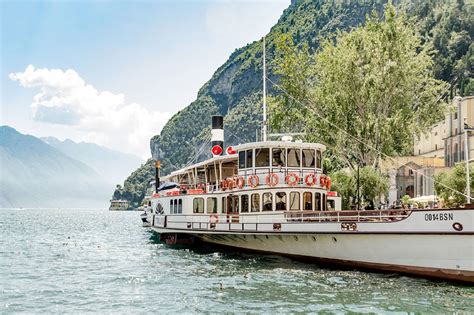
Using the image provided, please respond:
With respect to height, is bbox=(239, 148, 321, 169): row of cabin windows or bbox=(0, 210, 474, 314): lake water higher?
bbox=(239, 148, 321, 169): row of cabin windows

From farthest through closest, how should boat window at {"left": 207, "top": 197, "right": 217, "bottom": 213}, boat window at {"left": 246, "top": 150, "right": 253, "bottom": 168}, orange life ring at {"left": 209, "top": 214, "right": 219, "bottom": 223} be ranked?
boat window at {"left": 207, "top": 197, "right": 217, "bottom": 213} < orange life ring at {"left": 209, "top": 214, "right": 219, "bottom": 223} < boat window at {"left": 246, "top": 150, "right": 253, "bottom": 168}

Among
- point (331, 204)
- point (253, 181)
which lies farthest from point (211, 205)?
point (331, 204)

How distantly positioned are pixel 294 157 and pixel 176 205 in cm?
988

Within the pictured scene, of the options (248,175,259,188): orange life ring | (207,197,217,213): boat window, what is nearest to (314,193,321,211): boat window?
(248,175,259,188): orange life ring

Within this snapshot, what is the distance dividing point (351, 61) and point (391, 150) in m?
7.14

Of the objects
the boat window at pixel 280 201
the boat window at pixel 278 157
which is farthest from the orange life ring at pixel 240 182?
the boat window at pixel 280 201

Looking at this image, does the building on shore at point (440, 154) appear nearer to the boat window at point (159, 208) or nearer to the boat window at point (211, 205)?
the boat window at point (159, 208)

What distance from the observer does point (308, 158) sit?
2670cm

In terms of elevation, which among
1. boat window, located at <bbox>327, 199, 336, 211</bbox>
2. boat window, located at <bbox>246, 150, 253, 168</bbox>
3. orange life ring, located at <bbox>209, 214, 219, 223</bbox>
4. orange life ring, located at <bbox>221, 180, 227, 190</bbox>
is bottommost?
orange life ring, located at <bbox>209, 214, 219, 223</bbox>

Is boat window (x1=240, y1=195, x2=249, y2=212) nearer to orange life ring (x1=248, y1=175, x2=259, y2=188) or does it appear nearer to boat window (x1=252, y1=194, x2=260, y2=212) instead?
boat window (x1=252, y1=194, x2=260, y2=212)

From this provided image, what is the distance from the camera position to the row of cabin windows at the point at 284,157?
86.5 feet

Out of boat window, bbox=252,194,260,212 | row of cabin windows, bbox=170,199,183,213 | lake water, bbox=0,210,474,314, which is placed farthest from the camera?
row of cabin windows, bbox=170,199,183,213

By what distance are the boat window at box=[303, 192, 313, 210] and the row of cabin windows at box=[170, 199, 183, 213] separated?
368 inches

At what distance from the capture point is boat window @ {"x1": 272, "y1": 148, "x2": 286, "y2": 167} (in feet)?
86.4
